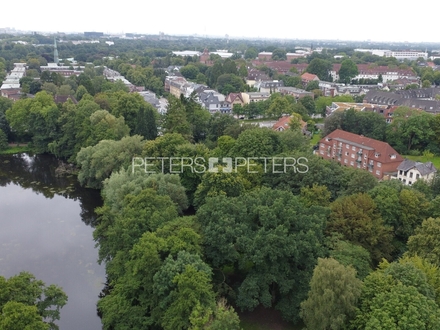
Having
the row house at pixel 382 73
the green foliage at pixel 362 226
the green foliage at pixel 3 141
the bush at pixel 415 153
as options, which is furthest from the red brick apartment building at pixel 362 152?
the row house at pixel 382 73

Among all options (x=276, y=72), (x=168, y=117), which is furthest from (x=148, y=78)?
(x=168, y=117)

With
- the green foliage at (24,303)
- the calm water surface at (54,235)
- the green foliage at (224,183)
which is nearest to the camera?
the green foliage at (24,303)

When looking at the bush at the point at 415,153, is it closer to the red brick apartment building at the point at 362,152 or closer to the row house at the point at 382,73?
the red brick apartment building at the point at 362,152

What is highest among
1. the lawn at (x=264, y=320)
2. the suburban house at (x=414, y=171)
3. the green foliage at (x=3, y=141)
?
the suburban house at (x=414, y=171)

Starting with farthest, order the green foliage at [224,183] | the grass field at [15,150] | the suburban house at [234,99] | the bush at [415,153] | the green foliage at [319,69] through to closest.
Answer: the green foliage at [319,69] → the suburban house at [234,99] → the grass field at [15,150] → the bush at [415,153] → the green foliage at [224,183]

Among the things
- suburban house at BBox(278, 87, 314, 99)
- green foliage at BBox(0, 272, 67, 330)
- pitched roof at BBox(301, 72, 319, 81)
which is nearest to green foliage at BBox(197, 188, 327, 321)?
green foliage at BBox(0, 272, 67, 330)

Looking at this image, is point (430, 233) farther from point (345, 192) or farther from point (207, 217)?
point (207, 217)

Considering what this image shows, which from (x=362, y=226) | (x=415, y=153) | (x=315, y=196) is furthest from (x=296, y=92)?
(x=362, y=226)

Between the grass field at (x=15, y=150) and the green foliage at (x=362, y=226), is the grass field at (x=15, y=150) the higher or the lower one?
the lower one
